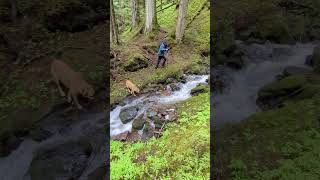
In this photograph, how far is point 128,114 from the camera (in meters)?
15.3

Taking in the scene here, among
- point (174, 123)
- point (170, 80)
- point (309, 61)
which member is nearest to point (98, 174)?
point (174, 123)

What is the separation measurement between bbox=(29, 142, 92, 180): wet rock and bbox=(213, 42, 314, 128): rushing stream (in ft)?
16.4

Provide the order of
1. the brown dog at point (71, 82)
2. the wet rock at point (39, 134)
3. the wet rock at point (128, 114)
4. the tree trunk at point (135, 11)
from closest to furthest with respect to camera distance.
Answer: the wet rock at point (39, 134), the wet rock at point (128, 114), the brown dog at point (71, 82), the tree trunk at point (135, 11)

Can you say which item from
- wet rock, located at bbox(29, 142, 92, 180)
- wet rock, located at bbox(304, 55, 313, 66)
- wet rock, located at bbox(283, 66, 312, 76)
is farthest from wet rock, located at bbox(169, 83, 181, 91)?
wet rock, located at bbox(304, 55, 313, 66)

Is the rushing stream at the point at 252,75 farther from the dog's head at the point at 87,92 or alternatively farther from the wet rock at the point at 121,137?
the dog's head at the point at 87,92

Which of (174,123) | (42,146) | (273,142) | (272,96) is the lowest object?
(42,146)

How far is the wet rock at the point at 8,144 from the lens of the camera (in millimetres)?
13711

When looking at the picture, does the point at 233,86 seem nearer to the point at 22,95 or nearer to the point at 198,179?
the point at 198,179

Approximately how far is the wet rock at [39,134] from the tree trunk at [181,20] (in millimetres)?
9967

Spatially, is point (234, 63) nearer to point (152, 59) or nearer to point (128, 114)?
point (152, 59)

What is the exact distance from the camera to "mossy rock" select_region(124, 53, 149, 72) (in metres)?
19.0

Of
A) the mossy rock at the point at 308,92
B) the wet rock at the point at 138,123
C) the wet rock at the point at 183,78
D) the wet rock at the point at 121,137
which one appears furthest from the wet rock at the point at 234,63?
the wet rock at the point at 121,137

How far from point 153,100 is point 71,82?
3.60 metres

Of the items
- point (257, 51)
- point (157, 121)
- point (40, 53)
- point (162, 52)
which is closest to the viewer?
point (157, 121)
